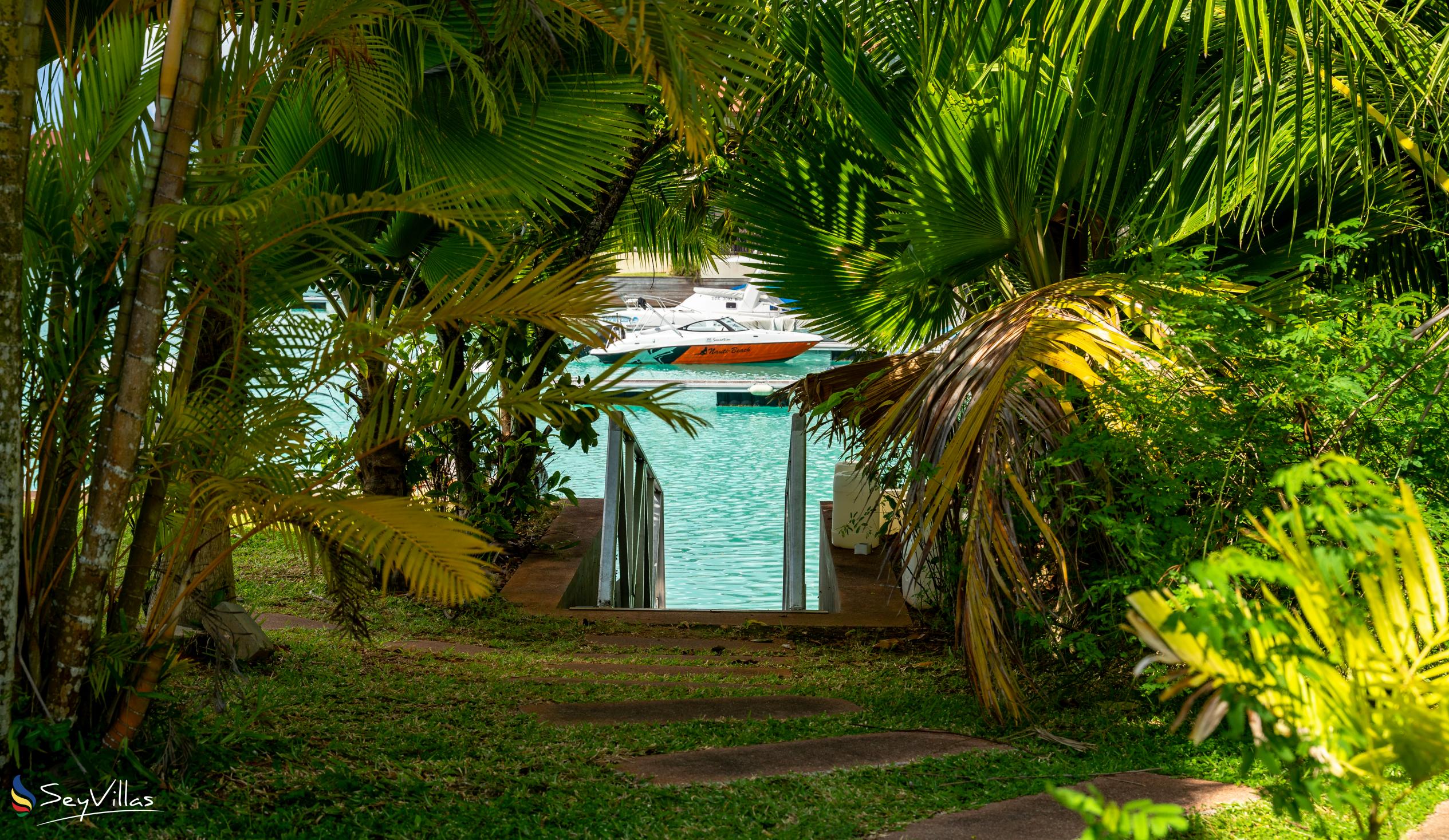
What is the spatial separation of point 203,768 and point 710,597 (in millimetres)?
7271

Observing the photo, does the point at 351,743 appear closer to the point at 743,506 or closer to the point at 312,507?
the point at 312,507

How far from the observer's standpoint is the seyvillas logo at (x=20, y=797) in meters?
2.39

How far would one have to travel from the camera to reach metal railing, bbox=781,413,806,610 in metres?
6.51

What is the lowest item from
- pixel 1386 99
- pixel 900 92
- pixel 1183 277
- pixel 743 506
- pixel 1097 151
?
pixel 743 506

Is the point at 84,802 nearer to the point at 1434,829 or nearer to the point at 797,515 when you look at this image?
the point at 1434,829

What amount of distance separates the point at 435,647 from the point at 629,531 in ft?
9.93

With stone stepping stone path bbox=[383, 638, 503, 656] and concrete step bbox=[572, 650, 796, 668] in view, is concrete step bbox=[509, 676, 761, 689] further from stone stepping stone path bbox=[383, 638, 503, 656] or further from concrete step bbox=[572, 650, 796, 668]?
stone stepping stone path bbox=[383, 638, 503, 656]

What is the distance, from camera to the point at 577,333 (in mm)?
2781

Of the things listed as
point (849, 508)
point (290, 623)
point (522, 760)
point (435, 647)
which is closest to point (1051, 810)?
point (522, 760)

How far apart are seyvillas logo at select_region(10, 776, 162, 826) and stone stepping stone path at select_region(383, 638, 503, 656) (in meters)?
2.07

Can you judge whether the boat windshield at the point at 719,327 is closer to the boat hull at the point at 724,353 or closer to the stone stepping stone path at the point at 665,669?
the boat hull at the point at 724,353

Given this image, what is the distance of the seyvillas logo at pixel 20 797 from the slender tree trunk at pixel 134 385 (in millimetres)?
157

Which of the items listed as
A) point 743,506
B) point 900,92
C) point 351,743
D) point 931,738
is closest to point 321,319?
point 351,743

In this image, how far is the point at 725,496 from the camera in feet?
44.3
